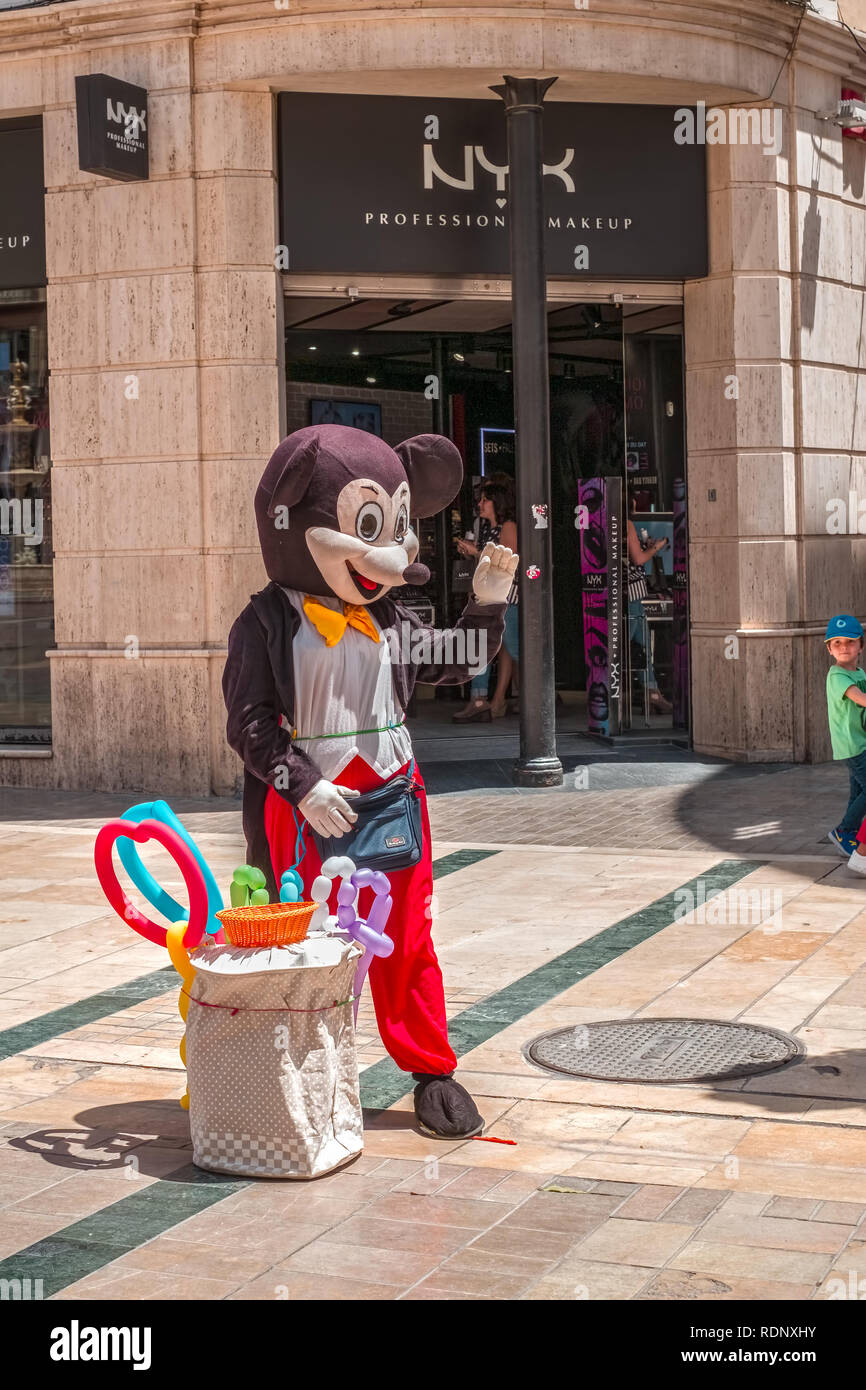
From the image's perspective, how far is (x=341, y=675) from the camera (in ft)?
17.4

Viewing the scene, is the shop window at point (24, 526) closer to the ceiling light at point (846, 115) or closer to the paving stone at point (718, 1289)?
the ceiling light at point (846, 115)

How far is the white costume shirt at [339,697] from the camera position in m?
5.28

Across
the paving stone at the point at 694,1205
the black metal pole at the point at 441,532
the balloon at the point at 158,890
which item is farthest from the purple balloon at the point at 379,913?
the black metal pole at the point at 441,532

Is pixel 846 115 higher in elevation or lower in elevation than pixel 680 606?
higher

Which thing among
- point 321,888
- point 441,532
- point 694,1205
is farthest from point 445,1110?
point 441,532

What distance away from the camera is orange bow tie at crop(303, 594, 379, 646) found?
5.29 metres

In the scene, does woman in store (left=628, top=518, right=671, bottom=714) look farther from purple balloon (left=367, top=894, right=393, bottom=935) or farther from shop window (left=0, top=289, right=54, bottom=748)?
purple balloon (left=367, top=894, right=393, bottom=935)

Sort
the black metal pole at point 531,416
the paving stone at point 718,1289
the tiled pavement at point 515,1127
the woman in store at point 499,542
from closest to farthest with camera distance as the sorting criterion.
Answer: the paving stone at point 718,1289
the tiled pavement at point 515,1127
the black metal pole at point 531,416
the woman in store at point 499,542

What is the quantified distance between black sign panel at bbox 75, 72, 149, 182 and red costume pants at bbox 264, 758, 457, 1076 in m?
7.30

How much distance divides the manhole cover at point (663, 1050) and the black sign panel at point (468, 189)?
23.5ft

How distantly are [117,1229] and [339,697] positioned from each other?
5.35 feet

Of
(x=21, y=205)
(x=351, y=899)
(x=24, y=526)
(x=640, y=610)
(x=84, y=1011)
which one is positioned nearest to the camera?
(x=351, y=899)

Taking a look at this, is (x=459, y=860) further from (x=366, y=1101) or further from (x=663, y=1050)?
(x=366, y=1101)

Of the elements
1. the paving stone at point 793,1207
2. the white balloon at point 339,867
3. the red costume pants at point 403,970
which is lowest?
the paving stone at point 793,1207
